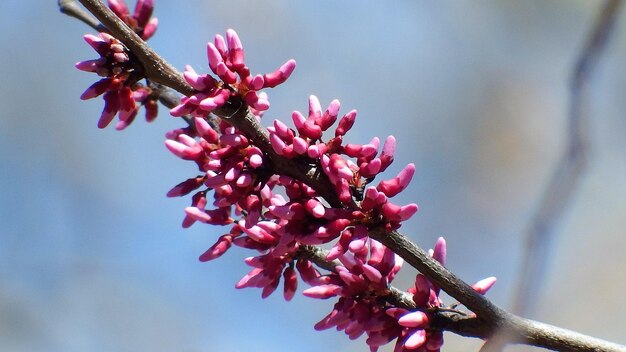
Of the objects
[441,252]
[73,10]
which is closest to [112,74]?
[73,10]

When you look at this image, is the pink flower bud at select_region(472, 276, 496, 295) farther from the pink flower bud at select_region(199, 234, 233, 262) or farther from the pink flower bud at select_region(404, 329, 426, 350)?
the pink flower bud at select_region(199, 234, 233, 262)

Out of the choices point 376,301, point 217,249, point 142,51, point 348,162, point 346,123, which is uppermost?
point 346,123

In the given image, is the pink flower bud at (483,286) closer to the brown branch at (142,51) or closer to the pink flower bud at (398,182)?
the pink flower bud at (398,182)

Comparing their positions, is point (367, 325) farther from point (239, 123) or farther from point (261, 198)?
point (239, 123)

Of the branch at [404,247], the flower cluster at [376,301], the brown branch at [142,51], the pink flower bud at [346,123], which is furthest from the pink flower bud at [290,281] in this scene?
the brown branch at [142,51]

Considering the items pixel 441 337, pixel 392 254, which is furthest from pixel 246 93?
pixel 441 337

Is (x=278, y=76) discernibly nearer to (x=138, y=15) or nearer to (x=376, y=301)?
(x=376, y=301)
